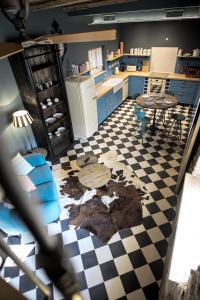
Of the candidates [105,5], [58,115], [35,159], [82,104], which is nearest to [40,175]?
[35,159]

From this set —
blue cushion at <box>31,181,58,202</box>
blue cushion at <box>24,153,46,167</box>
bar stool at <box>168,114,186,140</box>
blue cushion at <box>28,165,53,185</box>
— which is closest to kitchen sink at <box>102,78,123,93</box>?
bar stool at <box>168,114,186,140</box>

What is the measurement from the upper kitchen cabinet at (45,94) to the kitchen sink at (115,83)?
2263mm

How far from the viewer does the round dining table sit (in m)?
5.04

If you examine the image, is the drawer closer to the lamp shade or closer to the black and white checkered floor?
the black and white checkered floor

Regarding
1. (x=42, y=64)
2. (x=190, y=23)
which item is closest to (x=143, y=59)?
(x=190, y=23)

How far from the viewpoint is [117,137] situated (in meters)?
5.45

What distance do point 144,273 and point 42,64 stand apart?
14.2ft

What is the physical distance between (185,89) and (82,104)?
396 centimetres

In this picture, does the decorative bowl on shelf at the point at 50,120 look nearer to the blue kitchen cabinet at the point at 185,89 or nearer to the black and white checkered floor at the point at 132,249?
the black and white checkered floor at the point at 132,249

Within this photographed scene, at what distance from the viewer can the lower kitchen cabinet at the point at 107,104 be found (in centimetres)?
581

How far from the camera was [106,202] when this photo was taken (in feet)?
11.7

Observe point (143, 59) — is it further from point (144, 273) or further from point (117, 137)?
point (144, 273)

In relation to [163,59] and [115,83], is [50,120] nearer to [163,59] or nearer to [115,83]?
[115,83]

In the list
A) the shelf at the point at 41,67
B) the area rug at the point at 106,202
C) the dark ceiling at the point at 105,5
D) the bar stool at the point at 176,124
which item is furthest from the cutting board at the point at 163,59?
the area rug at the point at 106,202
